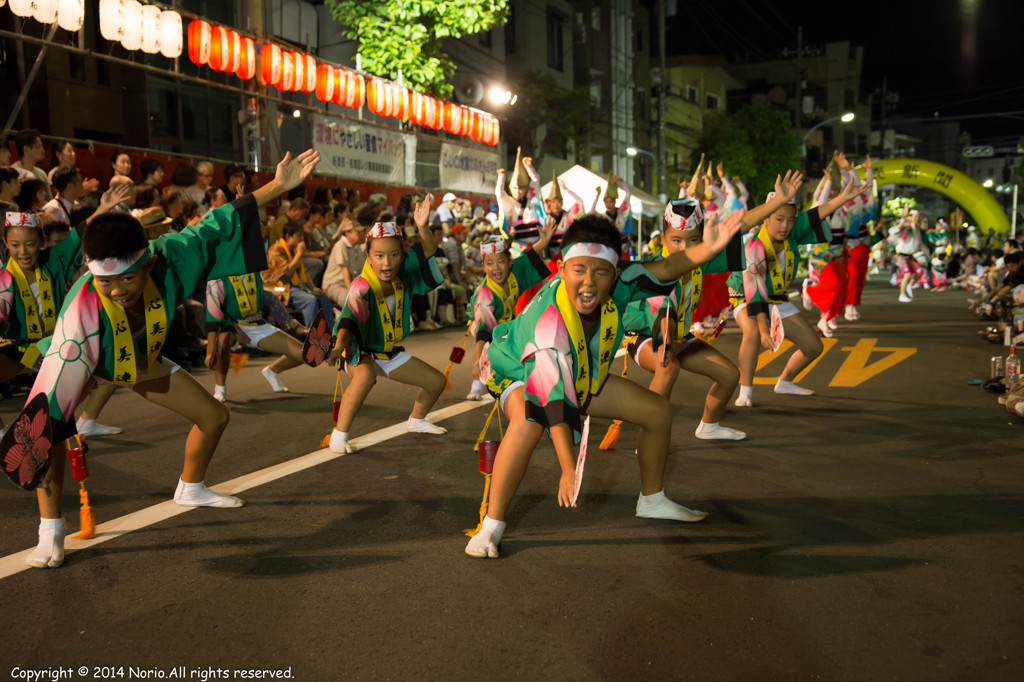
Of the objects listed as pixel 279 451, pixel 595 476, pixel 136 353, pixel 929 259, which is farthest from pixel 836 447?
pixel 929 259

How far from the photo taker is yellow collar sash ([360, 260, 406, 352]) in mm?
6141

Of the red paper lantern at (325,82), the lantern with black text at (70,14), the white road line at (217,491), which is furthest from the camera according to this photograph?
the red paper lantern at (325,82)

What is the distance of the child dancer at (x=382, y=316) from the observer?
605 cm

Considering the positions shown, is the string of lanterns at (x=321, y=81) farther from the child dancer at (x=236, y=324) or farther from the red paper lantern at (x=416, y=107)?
the child dancer at (x=236, y=324)

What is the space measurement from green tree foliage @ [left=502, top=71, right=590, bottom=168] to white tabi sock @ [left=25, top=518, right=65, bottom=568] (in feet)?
90.7

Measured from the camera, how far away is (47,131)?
61.0 ft

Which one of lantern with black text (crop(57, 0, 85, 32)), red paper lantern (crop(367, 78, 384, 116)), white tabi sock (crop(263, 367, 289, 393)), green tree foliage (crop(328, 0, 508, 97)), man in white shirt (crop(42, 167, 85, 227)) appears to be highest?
green tree foliage (crop(328, 0, 508, 97))

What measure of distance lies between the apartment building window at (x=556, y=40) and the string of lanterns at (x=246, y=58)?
13943 mm

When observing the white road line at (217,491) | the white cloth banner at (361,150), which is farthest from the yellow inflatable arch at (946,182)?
the white road line at (217,491)

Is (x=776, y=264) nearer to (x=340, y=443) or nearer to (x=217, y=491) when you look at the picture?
(x=340, y=443)

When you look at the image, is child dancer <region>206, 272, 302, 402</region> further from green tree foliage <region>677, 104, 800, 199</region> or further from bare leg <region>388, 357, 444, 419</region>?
green tree foliage <region>677, 104, 800, 199</region>

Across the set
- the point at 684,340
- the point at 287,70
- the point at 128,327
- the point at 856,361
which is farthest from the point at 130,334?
the point at 287,70

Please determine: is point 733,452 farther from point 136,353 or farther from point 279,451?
point 136,353

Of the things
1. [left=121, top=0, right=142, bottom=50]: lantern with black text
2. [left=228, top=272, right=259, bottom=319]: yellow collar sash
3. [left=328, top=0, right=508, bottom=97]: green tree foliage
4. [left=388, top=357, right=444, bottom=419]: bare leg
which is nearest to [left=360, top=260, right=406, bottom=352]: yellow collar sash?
[left=388, top=357, right=444, bottom=419]: bare leg
